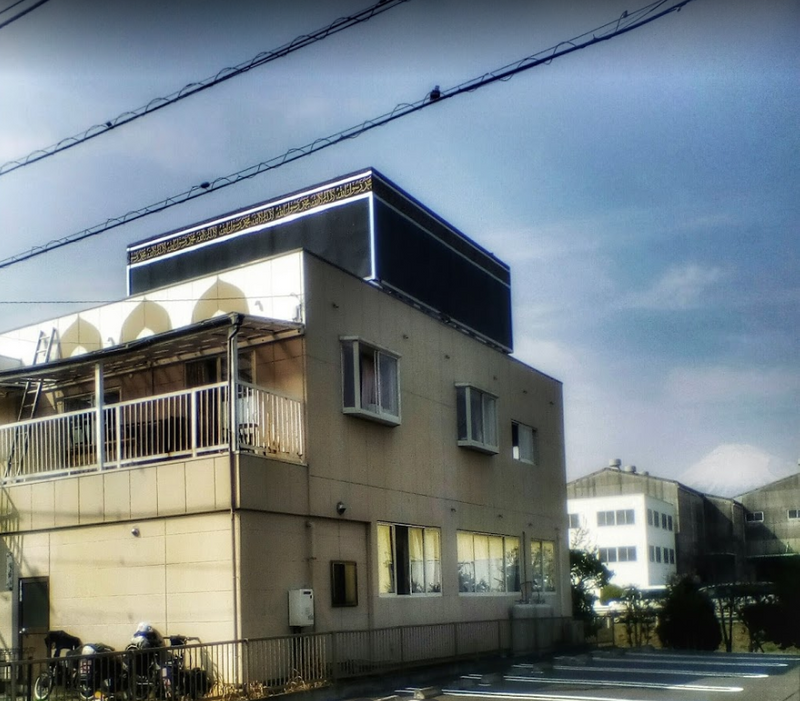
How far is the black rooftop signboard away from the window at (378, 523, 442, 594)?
19.9ft

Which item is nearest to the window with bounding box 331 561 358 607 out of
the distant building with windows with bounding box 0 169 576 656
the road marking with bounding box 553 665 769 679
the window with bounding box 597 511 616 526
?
the distant building with windows with bounding box 0 169 576 656

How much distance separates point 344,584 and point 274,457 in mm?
2783

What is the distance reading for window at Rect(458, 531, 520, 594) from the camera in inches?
820

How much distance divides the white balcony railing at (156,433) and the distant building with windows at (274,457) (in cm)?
5

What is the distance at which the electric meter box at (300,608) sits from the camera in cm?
1527

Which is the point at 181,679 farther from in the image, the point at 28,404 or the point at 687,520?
the point at 687,520

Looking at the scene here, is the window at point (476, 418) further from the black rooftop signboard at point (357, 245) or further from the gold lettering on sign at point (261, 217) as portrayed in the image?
the gold lettering on sign at point (261, 217)

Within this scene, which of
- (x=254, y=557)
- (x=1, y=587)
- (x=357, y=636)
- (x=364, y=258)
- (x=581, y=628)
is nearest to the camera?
(x=254, y=557)

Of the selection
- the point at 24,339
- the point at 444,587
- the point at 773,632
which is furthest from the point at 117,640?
the point at 773,632

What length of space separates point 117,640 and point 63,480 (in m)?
Answer: 2.81

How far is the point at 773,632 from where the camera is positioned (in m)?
33.7

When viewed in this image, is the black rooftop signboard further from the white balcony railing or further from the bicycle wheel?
the bicycle wheel

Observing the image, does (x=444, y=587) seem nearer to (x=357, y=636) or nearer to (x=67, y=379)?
(x=357, y=636)

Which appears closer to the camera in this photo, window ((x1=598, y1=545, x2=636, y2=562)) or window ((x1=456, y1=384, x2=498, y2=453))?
window ((x1=456, y1=384, x2=498, y2=453))
